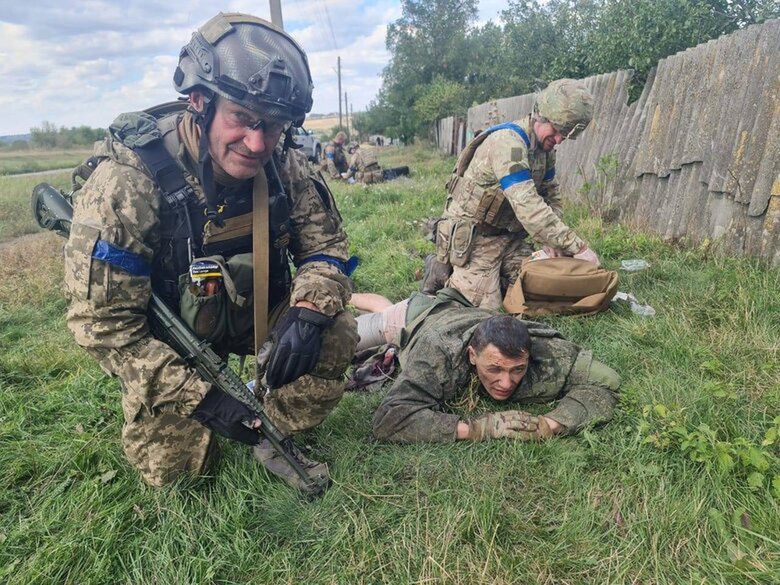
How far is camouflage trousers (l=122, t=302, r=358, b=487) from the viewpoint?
2.22m

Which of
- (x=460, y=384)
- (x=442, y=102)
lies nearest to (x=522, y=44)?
(x=442, y=102)

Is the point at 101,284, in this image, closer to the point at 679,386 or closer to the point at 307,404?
the point at 307,404

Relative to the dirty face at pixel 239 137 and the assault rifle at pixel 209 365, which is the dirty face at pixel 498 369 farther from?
the dirty face at pixel 239 137

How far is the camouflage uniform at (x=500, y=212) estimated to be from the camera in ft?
11.9

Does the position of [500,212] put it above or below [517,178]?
below

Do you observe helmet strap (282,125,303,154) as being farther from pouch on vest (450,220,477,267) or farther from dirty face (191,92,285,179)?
pouch on vest (450,220,477,267)

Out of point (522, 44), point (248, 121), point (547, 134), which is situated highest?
point (522, 44)

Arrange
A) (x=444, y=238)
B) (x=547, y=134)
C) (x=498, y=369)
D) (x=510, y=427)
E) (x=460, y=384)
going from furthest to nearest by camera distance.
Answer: (x=444, y=238) → (x=547, y=134) → (x=460, y=384) → (x=498, y=369) → (x=510, y=427)

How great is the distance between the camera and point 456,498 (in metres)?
2.09

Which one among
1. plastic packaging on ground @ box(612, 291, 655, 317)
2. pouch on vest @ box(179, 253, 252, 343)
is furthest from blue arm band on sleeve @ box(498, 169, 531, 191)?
pouch on vest @ box(179, 253, 252, 343)

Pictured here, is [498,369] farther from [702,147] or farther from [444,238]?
[702,147]

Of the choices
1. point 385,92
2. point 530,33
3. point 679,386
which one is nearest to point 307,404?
point 679,386

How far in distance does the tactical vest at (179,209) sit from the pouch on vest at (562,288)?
6.13 ft

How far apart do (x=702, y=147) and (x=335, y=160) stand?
39.9 feet
